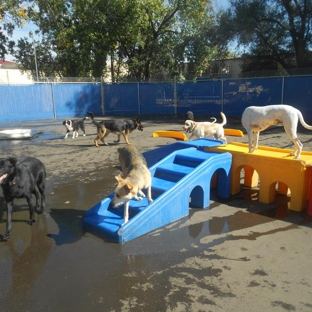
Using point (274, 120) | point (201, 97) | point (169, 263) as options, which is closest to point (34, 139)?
point (274, 120)

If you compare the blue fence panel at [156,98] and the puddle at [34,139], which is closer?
the puddle at [34,139]

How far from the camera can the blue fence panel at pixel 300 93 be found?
60.0 feet

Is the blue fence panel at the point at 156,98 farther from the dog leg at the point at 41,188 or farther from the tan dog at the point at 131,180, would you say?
the dog leg at the point at 41,188

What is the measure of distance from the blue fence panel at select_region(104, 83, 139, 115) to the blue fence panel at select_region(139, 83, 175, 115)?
58 centimetres

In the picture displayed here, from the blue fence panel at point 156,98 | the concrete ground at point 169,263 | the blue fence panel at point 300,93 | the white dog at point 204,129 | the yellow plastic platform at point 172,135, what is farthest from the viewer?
the blue fence panel at point 156,98

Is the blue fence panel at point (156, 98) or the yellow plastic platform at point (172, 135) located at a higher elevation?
the blue fence panel at point (156, 98)

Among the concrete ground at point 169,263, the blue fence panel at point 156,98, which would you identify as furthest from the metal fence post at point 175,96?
the concrete ground at point 169,263

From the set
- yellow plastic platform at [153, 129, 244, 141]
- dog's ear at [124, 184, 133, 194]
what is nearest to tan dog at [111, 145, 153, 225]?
dog's ear at [124, 184, 133, 194]

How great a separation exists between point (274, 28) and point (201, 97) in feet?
28.9

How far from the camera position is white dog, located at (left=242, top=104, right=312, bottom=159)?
571cm

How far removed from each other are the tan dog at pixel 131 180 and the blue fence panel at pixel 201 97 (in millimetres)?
17621

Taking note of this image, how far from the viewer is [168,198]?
16.0ft

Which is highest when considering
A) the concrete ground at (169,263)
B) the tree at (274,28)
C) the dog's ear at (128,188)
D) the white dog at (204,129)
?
the tree at (274,28)

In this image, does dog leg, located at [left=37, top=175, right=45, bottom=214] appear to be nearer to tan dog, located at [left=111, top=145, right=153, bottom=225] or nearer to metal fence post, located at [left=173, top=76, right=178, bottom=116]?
tan dog, located at [left=111, top=145, right=153, bottom=225]
